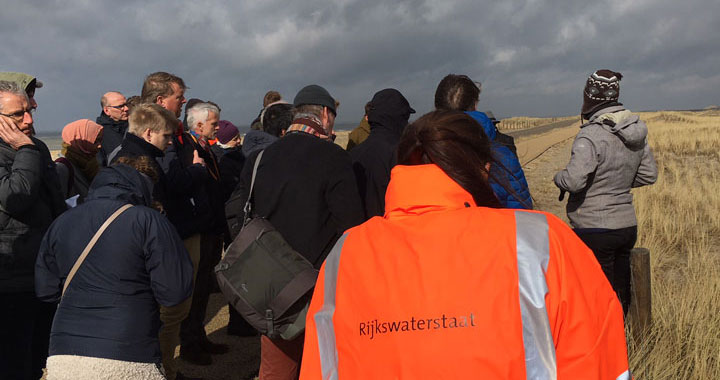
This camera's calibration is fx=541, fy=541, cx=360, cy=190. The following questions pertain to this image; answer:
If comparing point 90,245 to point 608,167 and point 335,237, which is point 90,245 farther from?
point 608,167

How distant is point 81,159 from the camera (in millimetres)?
3824

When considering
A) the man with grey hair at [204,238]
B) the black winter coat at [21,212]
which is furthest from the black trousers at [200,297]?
the black winter coat at [21,212]

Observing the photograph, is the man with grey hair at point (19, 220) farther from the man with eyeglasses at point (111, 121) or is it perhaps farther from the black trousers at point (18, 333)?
the man with eyeglasses at point (111, 121)

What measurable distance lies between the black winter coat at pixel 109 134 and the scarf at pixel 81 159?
81 cm

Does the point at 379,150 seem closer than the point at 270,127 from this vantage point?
Yes

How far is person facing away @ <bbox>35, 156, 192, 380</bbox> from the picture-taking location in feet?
7.71

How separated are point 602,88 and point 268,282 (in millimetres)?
2501

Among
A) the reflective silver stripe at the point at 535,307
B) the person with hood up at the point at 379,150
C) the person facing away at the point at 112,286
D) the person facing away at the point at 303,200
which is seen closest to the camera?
the reflective silver stripe at the point at 535,307

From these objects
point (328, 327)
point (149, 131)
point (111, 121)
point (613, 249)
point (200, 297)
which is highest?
point (111, 121)

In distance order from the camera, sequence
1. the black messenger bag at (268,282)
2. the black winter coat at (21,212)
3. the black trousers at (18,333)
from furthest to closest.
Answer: the black trousers at (18,333)
the black winter coat at (21,212)
the black messenger bag at (268,282)

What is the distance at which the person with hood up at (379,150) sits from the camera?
11.0 feet

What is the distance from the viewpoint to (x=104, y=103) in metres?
4.80

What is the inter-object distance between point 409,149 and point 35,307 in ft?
9.15

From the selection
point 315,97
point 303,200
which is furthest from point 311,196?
point 315,97
